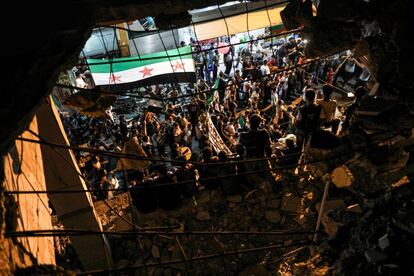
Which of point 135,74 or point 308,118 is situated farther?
point 135,74

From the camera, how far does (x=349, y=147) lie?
15.4 feet

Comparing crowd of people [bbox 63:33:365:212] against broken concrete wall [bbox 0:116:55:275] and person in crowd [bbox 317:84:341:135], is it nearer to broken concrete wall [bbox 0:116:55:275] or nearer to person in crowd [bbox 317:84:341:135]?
person in crowd [bbox 317:84:341:135]

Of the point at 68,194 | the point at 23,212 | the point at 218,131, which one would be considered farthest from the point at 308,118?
the point at 23,212

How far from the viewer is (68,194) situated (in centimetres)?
656

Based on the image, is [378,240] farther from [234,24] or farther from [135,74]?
[234,24]

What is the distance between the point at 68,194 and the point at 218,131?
6.18 m

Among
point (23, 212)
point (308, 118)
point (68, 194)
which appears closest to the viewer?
point (23, 212)

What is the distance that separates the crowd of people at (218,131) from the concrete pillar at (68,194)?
2.92 ft

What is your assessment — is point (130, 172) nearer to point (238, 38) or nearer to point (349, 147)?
point (349, 147)

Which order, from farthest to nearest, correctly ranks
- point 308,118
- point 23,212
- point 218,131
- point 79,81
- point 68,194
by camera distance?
point 79,81 → point 218,131 → point 308,118 → point 68,194 → point 23,212

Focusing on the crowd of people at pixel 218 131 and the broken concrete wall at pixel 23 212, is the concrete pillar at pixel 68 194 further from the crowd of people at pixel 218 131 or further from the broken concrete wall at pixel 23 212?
the crowd of people at pixel 218 131

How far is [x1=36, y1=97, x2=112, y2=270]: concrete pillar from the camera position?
577cm

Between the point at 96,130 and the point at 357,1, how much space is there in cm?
1156

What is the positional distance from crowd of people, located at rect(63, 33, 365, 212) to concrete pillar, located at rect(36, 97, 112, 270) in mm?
891
